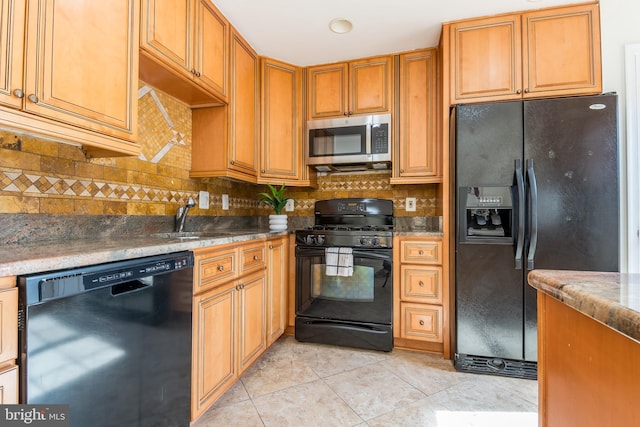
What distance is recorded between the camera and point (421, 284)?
220 centimetres

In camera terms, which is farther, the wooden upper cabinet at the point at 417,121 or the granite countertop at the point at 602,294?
the wooden upper cabinet at the point at 417,121

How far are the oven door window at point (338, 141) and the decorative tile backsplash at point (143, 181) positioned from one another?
38cm

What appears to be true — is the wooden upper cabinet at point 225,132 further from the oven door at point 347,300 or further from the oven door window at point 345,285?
the oven door window at point 345,285

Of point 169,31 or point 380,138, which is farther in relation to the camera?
point 380,138

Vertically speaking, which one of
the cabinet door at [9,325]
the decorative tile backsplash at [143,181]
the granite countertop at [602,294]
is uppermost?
the decorative tile backsplash at [143,181]

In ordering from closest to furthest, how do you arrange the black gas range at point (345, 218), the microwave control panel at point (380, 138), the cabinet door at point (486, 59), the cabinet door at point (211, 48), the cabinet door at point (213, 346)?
1. the cabinet door at point (213, 346)
2. the cabinet door at point (211, 48)
3. the cabinet door at point (486, 59)
4. the black gas range at point (345, 218)
5. the microwave control panel at point (380, 138)

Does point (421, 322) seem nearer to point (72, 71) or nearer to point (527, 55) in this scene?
point (527, 55)

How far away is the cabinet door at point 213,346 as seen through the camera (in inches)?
54.2

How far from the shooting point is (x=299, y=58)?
2557 millimetres

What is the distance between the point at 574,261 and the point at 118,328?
2.37 m

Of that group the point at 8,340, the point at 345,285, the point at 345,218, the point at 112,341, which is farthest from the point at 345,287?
the point at 8,340

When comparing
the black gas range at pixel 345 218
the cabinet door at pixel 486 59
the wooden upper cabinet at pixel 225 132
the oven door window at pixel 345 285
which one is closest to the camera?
the cabinet door at pixel 486 59

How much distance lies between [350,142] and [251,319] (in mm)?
1602

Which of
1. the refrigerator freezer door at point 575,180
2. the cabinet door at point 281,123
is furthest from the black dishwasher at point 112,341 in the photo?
the refrigerator freezer door at point 575,180
